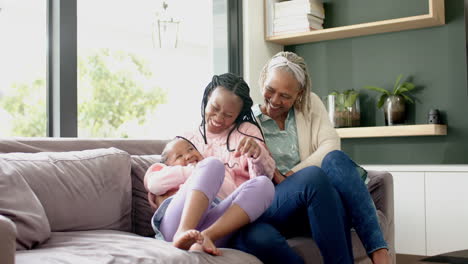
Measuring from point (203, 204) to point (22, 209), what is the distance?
20.3 inches

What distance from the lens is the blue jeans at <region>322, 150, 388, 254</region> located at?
6.51 ft

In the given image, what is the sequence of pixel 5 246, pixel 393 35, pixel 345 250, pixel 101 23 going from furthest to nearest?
pixel 101 23 < pixel 393 35 < pixel 345 250 < pixel 5 246

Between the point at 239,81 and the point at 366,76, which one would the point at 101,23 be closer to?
the point at 366,76

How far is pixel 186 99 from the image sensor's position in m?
7.70

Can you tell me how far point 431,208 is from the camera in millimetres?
3275

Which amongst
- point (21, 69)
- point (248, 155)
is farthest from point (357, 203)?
point (21, 69)

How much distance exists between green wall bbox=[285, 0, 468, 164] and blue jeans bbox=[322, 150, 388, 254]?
1.79m

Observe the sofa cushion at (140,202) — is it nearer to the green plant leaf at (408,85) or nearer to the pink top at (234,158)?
the pink top at (234,158)

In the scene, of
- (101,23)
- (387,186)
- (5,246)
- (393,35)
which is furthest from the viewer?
(101,23)

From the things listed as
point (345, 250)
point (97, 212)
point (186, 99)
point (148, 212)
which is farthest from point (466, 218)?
point (186, 99)

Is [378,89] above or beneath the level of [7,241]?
above

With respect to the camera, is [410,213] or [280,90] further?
[410,213]

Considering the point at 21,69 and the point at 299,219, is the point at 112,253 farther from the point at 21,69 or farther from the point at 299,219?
the point at 21,69

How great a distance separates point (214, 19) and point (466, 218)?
6.54ft
